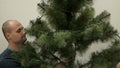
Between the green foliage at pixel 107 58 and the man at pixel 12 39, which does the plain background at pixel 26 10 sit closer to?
the man at pixel 12 39

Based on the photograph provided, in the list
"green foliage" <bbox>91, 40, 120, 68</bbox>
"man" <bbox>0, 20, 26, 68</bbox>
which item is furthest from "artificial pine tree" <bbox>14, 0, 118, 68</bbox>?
"man" <bbox>0, 20, 26, 68</bbox>

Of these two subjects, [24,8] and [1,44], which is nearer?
[24,8]

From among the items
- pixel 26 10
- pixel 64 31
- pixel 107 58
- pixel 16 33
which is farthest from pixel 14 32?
pixel 107 58

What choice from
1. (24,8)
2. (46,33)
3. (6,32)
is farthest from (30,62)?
(24,8)

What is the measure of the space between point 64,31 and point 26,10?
96 cm

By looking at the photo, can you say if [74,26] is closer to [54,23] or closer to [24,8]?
[54,23]

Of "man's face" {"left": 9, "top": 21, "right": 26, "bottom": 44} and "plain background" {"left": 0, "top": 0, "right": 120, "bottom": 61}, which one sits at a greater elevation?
"plain background" {"left": 0, "top": 0, "right": 120, "bottom": 61}

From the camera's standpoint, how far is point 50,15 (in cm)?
142

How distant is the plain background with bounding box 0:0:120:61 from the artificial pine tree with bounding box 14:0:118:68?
1.66ft

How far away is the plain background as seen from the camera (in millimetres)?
2002

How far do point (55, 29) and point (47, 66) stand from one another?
0.73ft

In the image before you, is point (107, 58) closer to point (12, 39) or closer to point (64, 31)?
point (64, 31)

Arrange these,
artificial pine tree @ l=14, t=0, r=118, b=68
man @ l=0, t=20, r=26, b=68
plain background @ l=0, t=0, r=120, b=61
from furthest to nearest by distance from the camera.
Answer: plain background @ l=0, t=0, r=120, b=61, man @ l=0, t=20, r=26, b=68, artificial pine tree @ l=14, t=0, r=118, b=68

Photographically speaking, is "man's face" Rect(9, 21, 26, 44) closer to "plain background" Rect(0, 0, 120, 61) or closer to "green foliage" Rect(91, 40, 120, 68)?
"plain background" Rect(0, 0, 120, 61)
